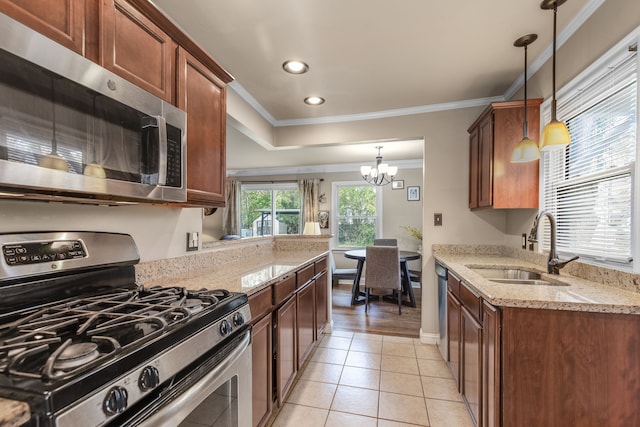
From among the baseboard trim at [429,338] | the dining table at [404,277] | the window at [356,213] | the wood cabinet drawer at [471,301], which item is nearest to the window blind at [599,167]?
the wood cabinet drawer at [471,301]

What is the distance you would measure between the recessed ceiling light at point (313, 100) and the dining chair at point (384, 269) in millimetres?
2083

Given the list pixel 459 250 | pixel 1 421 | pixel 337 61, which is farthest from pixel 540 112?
pixel 1 421

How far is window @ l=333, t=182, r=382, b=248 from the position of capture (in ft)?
19.7

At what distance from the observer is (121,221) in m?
1.45

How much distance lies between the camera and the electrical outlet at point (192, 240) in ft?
6.29

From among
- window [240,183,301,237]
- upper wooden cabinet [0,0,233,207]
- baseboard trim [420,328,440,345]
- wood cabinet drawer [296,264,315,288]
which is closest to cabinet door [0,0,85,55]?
upper wooden cabinet [0,0,233,207]

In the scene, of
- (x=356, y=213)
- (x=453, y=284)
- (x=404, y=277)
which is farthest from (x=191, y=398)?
(x=356, y=213)

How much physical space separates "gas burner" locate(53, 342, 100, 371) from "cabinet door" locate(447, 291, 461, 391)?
1983 millimetres

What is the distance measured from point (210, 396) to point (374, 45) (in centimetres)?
213

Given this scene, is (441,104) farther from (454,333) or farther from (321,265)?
(454,333)

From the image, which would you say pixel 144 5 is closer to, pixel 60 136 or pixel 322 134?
pixel 60 136

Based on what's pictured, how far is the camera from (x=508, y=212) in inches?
110

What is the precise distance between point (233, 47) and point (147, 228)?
132 cm

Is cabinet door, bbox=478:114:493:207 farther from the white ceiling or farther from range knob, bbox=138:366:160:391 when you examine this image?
range knob, bbox=138:366:160:391
